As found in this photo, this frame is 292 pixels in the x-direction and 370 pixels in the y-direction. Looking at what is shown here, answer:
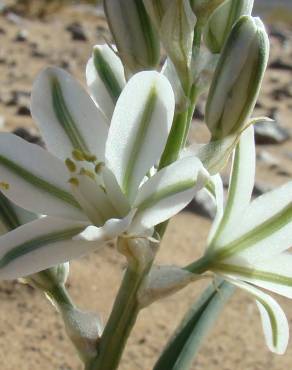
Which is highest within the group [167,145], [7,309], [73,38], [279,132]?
[167,145]

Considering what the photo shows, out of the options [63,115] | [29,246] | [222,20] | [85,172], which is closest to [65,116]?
[63,115]

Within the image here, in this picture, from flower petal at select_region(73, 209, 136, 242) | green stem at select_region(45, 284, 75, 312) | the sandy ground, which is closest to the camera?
flower petal at select_region(73, 209, 136, 242)

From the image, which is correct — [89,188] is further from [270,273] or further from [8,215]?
[270,273]

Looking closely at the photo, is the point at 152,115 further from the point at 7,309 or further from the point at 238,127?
the point at 7,309

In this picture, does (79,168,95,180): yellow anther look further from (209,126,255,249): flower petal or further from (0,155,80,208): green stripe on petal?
(209,126,255,249): flower petal

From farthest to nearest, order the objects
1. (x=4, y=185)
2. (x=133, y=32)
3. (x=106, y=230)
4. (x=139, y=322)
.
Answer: (x=139, y=322) < (x=133, y=32) < (x=4, y=185) < (x=106, y=230)

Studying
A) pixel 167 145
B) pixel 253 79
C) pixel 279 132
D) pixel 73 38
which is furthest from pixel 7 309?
pixel 73 38

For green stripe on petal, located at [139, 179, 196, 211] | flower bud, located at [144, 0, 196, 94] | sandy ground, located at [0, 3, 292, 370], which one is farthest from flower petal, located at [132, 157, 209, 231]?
sandy ground, located at [0, 3, 292, 370]
